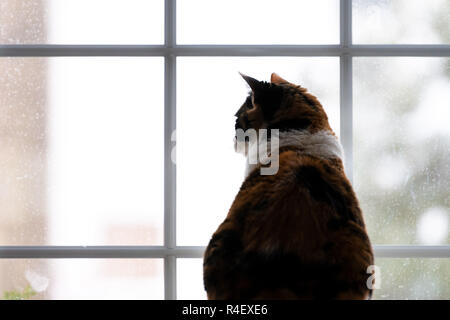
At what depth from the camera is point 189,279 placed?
1521mm

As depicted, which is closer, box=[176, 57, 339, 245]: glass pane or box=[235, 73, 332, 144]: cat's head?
box=[235, 73, 332, 144]: cat's head

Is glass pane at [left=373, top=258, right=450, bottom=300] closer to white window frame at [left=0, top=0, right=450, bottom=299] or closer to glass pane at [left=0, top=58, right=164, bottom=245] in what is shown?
white window frame at [left=0, top=0, right=450, bottom=299]

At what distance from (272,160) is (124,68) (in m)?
0.89

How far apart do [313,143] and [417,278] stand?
0.95 m

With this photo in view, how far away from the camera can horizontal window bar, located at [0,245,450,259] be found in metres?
1.45

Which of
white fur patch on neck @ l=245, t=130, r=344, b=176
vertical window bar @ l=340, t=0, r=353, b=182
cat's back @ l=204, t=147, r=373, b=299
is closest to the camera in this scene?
cat's back @ l=204, t=147, r=373, b=299

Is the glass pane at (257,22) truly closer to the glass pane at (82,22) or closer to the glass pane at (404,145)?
the glass pane at (82,22)

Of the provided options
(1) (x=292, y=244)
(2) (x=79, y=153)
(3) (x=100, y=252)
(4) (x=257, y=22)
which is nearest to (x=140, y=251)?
(3) (x=100, y=252)

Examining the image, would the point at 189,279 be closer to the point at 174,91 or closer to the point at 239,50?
the point at 174,91

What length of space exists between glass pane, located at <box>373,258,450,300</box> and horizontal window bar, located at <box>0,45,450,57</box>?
2.95 feet

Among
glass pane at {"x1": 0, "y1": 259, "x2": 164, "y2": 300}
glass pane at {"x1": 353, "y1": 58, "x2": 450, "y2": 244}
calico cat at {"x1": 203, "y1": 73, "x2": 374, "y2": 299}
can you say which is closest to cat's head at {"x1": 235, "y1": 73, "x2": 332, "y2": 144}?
calico cat at {"x1": 203, "y1": 73, "x2": 374, "y2": 299}

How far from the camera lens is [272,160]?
99 centimetres
